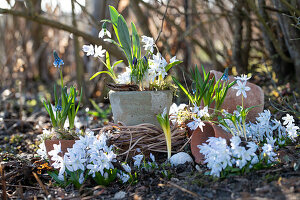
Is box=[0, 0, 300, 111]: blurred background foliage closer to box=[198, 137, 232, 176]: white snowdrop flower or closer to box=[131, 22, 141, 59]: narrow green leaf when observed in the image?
box=[131, 22, 141, 59]: narrow green leaf

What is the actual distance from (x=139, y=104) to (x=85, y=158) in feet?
1.67

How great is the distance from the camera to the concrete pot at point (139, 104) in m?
2.26

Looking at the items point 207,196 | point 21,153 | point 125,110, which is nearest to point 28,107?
point 21,153

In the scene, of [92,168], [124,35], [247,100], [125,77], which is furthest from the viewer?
[247,100]

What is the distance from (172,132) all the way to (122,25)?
0.79m

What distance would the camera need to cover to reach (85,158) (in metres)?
2.03

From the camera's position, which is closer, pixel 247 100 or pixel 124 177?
pixel 124 177

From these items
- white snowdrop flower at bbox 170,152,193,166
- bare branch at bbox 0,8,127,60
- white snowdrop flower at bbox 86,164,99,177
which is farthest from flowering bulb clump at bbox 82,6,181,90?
bare branch at bbox 0,8,127,60

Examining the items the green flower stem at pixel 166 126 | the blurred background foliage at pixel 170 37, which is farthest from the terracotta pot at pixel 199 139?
the blurred background foliage at pixel 170 37

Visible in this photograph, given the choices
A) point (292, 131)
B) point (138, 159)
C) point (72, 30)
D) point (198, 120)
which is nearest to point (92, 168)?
point (138, 159)

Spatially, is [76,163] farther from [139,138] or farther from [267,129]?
[267,129]

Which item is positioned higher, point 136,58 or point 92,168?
point 136,58

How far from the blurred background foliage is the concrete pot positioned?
76cm

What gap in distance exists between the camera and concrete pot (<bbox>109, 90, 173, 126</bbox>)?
7.42ft
